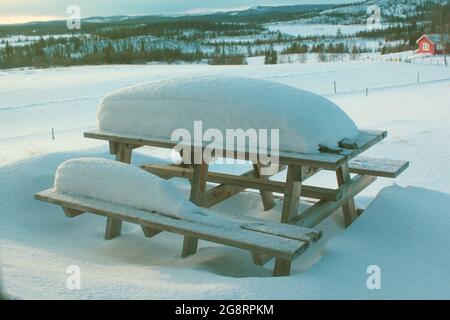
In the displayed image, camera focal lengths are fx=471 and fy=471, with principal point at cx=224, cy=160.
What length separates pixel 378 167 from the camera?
14.3 feet

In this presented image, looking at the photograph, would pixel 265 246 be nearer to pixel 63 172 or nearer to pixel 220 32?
pixel 63 172

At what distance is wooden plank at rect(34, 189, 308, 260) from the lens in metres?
2.79

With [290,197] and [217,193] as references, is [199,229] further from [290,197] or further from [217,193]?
[217,193]

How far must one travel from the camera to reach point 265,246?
2.81 meters

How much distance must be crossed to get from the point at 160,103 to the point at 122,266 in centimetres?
130

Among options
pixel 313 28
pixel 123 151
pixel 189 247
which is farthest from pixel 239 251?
pixel 313 28

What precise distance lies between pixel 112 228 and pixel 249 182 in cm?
127

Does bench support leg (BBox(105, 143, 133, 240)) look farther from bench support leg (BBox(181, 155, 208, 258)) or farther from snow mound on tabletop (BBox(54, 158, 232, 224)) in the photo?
bench support leg (BBox(181, 155, 208, 258))

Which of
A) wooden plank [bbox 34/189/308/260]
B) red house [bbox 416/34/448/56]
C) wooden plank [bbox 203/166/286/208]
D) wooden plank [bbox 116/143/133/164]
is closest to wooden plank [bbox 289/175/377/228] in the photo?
wooden plank [bbox 34/189/308/260]

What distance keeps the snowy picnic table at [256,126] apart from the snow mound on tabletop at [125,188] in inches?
13.3

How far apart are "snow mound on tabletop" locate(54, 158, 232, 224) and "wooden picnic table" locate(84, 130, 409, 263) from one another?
0.34 metres

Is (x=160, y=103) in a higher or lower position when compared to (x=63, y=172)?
higher
